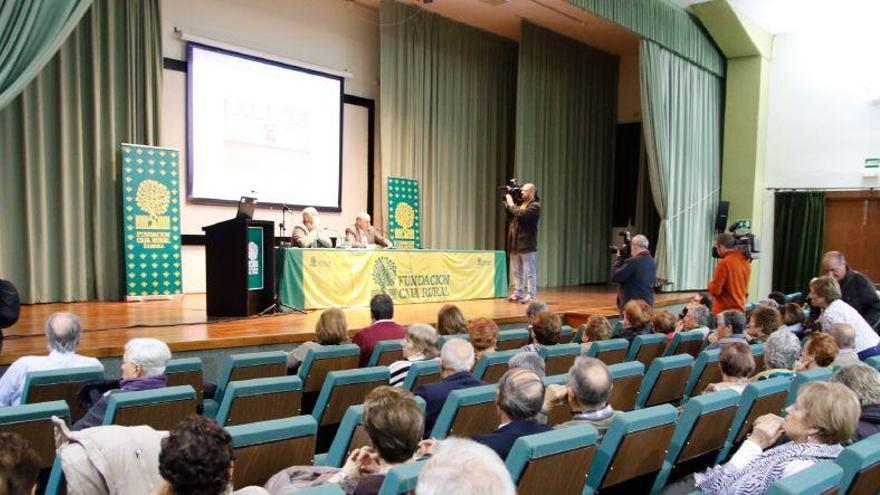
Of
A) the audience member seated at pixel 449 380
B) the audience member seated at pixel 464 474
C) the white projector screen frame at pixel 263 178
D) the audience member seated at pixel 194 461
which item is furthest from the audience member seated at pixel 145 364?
the white projector screen frame at pixel 263 178

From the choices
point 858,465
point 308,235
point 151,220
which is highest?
point 151,220

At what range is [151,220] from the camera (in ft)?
23.2

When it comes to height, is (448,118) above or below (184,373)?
above

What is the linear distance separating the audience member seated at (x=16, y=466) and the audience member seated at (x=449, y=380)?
1419 millimetres

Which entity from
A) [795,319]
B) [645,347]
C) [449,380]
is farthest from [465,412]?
[795,319]

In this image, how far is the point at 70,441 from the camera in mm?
1670

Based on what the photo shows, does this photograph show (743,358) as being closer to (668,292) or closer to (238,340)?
(238,340)

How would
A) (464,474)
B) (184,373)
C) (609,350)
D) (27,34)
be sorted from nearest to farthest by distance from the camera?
(464,474) → (184,373) → (609,350) → (27,34)

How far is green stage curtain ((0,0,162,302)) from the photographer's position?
6551mm

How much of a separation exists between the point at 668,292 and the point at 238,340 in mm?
7575

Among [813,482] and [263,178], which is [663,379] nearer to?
[813,482]

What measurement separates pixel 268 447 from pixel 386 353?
1736mm

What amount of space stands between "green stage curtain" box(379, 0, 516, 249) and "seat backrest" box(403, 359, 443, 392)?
674 centimetres

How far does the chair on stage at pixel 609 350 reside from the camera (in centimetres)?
364
